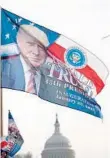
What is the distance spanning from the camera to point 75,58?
4531mm

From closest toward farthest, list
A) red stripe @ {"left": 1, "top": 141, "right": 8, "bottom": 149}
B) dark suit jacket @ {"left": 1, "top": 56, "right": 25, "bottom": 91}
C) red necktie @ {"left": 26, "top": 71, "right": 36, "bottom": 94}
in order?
red stripe @ {"left": 1, "top": 141, "right": 8, "bottom": 149}, dark suit jacket @ {"left": 1, "top": 56, "right": 25, "bottom": 91}, red necktie @ {"left": 26, "top": 71, "right": 36, "bottom": 94}

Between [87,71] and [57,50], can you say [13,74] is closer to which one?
[57,50]

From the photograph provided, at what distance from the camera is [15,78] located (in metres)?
3.95

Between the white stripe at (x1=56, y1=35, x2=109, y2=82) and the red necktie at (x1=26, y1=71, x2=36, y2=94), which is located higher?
the white stripe at (x1=56, y1=35, x2=109, y2=82)

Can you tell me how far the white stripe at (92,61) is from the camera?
14.7 ft

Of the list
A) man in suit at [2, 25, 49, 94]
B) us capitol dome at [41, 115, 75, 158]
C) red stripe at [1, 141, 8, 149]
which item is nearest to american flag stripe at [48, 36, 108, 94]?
man in suit at [2, 25, 49, 94]

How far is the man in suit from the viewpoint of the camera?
12.9 ft

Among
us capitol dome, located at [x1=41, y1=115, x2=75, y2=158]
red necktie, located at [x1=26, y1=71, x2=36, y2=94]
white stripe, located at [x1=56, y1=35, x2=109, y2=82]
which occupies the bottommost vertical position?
us capitol dome, located at [x1=41, y1=115, x2=75, y2=158]

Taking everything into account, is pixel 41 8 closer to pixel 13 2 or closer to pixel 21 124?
pixel 13 2

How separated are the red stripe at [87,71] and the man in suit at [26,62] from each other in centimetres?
12

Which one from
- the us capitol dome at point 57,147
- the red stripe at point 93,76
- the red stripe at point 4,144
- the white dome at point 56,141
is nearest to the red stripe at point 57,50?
the red stripe at point 93,76

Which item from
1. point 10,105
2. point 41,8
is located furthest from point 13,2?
point 10,105

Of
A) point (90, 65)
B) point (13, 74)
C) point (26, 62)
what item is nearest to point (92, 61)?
point (90, 65)

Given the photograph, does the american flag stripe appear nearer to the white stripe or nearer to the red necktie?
the white stripe
